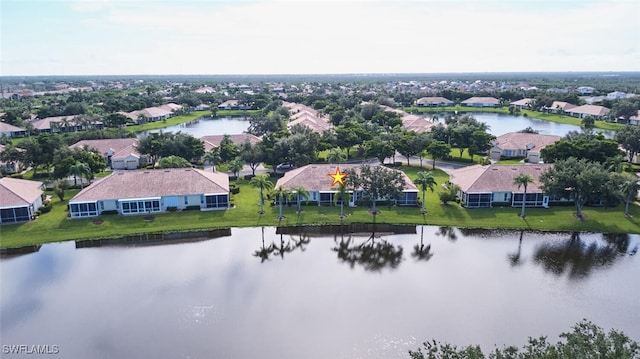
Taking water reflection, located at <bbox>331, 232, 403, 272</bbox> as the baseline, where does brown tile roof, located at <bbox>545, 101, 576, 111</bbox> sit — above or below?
above

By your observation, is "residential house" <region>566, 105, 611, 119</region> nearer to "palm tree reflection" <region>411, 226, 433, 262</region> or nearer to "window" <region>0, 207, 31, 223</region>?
"palm tree reflection" <region>411, 226, 433, 262</region>

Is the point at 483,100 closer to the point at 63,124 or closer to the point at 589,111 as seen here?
the point at 589,111

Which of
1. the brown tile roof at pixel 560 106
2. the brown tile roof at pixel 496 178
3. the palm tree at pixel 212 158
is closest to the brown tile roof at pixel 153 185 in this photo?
the palm tree at pixel 212 158

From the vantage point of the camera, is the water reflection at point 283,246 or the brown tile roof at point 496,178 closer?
the water reflection at point 283,246

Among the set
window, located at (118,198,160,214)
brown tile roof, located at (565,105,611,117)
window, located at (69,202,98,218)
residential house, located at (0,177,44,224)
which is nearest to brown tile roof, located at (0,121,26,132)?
residential house, located at (0,177,44,224)

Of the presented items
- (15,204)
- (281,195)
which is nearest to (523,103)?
(281,195)

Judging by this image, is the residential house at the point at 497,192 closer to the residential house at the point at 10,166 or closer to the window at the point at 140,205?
the window at the point at 140,205

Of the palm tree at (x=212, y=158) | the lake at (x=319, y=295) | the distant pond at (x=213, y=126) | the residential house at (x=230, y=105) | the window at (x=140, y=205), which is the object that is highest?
the residential house at (x=230, y=105)
